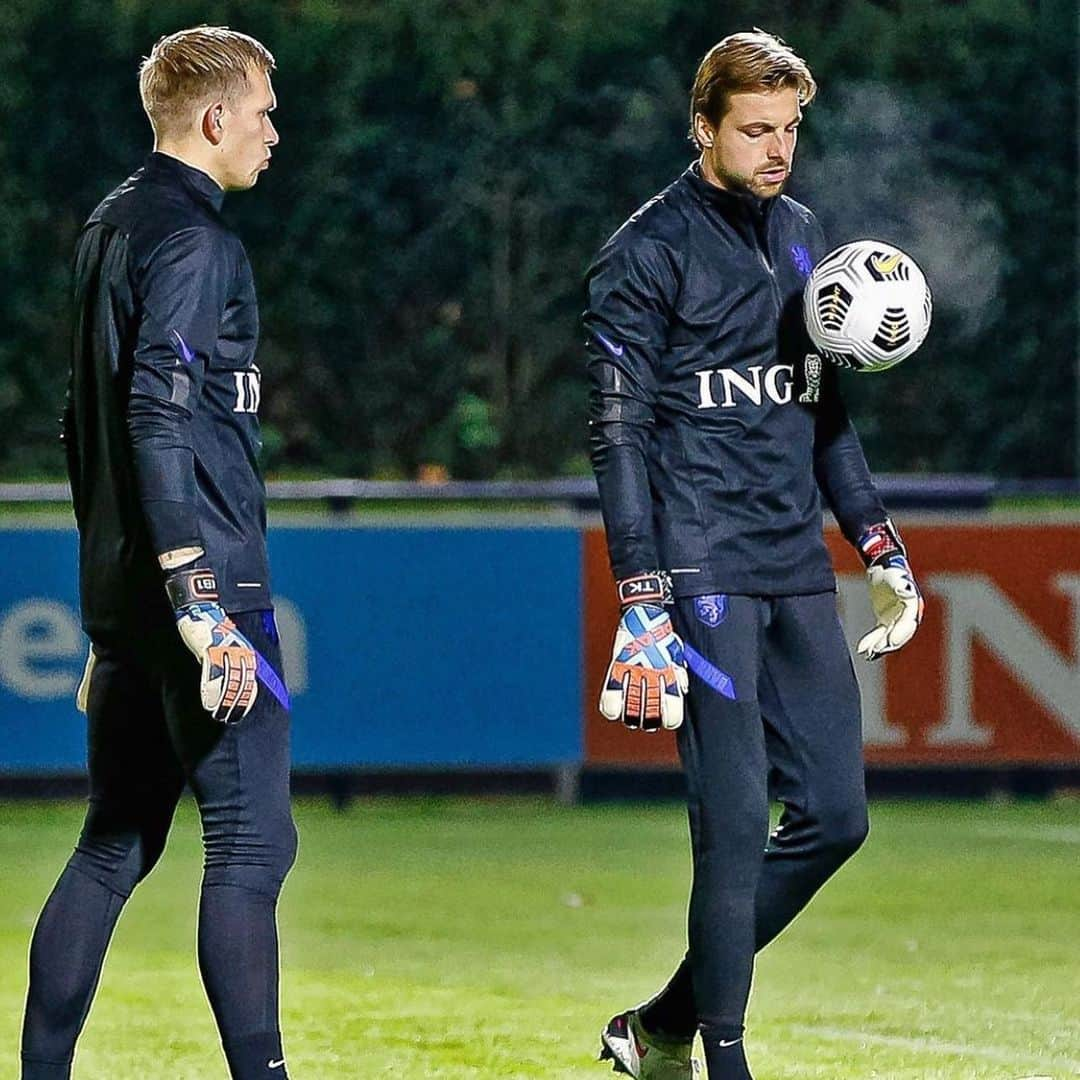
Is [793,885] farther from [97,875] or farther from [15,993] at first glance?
[15,993]

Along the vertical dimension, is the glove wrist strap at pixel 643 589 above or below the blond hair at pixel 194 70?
below

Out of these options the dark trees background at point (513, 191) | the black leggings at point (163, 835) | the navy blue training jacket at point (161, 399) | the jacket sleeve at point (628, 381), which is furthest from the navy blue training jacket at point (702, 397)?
the dark trees background at point (513, 191)

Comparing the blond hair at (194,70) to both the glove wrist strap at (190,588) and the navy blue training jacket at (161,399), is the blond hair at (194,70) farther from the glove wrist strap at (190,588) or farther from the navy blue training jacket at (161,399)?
the glove wrist strap at (190,588)

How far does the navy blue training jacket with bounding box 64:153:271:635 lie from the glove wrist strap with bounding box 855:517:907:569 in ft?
4.50

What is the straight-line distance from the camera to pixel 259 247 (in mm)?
26109

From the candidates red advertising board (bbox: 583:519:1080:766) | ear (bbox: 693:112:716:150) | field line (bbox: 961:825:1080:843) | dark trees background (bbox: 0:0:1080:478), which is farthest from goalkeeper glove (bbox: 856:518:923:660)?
dark trees background (bbox: 0:0:1080:478)

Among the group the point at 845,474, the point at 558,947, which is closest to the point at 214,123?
the point at 845,474

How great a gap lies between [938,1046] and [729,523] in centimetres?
165

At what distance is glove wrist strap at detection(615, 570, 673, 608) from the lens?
5.28 m

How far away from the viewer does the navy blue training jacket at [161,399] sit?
15.7 ft

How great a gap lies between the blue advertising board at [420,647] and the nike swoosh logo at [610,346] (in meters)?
5.80

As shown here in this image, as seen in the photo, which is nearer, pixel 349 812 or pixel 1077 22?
pixel 349 812

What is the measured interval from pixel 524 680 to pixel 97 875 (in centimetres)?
612

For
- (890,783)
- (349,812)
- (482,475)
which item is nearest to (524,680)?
(349,812)
